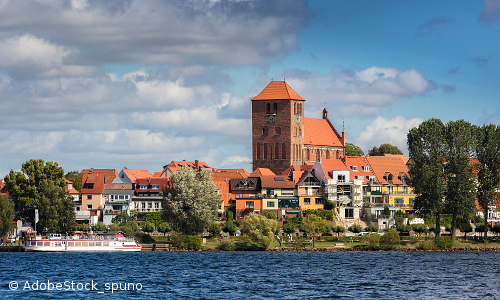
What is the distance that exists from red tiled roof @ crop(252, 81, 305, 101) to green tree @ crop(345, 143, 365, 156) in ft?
85.9

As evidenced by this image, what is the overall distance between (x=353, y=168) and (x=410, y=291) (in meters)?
78.2

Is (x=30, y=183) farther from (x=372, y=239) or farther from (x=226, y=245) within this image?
(x=372, y=239)

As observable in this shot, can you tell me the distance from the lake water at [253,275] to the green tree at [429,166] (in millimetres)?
7831

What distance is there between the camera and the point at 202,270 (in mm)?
77625

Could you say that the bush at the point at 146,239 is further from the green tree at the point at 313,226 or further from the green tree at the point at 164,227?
the green tree at the point at 313,226

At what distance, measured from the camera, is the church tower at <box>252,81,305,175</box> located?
561 feet

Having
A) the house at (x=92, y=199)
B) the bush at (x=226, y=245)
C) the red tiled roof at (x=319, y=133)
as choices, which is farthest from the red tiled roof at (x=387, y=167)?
the house at (x=92, y=199)

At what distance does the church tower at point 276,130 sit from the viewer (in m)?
171

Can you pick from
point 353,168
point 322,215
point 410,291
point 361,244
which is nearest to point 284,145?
point 353,168

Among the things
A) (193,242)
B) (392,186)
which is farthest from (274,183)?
(193,242)

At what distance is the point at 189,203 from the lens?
103 m

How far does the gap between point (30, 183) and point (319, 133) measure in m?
87.4

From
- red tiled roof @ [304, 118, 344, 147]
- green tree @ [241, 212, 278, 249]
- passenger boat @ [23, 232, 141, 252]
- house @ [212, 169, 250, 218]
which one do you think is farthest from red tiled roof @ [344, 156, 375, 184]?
passenger boat @ [23, 232, 141, 252]

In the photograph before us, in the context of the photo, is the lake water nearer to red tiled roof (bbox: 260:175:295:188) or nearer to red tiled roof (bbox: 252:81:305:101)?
red tiled roof (bbox: 260:175:295:188)
